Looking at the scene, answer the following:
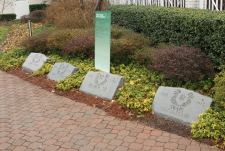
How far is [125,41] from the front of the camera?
30.0ft

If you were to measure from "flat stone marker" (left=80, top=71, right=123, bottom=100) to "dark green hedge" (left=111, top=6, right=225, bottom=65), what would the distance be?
5.60 feet

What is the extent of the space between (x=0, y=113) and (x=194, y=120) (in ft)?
10.6

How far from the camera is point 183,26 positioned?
8430 mm

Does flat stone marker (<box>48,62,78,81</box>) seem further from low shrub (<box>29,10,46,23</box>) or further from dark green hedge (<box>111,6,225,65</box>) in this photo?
low shrub (<box>29,10,46,23</box>)

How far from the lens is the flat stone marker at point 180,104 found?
20.2 feet

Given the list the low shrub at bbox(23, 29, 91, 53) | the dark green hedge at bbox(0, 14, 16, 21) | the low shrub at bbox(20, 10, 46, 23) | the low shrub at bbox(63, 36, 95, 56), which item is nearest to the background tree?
the dark green hedge at bbox(0, 14, 16, 21)

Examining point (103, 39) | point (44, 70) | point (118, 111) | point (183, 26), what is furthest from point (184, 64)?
point (44, 70)

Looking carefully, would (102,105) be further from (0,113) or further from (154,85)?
(0,113)

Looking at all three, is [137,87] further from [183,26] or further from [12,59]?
[12,59]

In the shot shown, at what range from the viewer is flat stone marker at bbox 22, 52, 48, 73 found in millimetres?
9795

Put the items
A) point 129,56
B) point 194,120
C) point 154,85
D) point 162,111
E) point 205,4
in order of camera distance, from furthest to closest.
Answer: point 205,4
point 129,56
point 154,85
point 162,111
point 194,120

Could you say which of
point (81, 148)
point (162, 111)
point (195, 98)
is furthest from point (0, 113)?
point (195, 98)

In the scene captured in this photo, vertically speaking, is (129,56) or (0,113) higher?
(129,56)

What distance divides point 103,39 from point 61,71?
1.16 m
